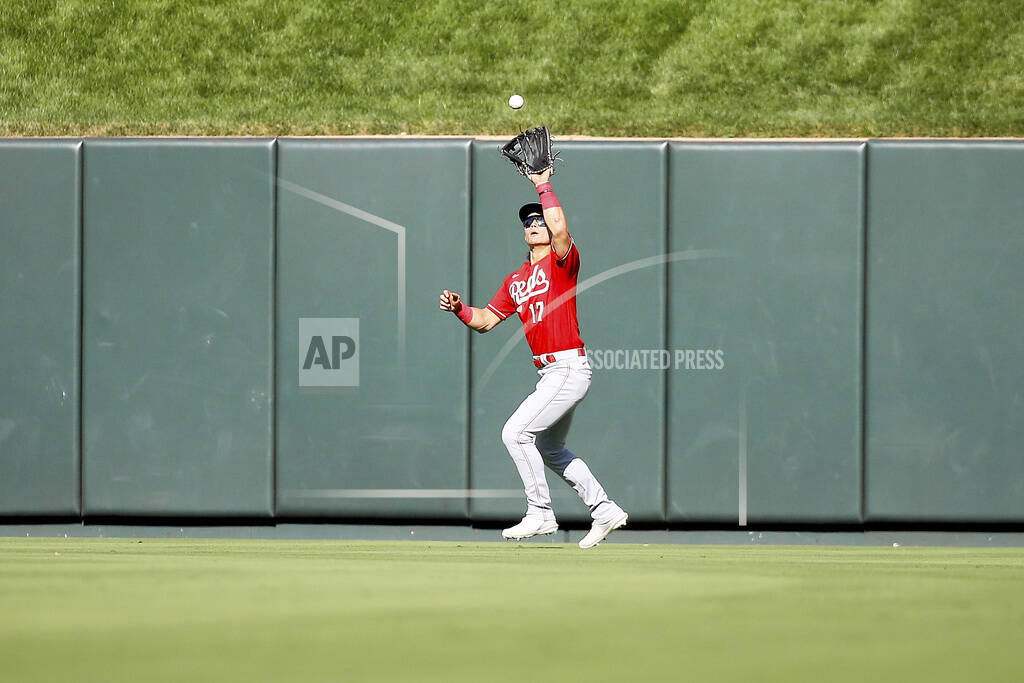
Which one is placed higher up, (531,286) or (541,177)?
(541,177)

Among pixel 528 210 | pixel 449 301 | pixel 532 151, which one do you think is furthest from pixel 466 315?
pixel 532 151

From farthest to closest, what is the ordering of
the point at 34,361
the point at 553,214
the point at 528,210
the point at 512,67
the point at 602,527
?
1. the point at 512,67
2. the point at 34,361
3. the point at 528,210
4. the point at 602,527
5. the point at 553,214

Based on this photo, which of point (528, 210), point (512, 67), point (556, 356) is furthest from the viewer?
point (512, 67)

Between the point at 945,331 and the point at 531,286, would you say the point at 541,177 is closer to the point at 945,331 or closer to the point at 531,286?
the point at 531,286

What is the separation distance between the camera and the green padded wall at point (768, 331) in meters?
6.62

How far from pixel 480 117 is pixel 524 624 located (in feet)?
15.9

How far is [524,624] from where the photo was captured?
3.49 m

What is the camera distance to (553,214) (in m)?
5.87

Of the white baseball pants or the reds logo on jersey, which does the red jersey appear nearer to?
the reds logo on jersey

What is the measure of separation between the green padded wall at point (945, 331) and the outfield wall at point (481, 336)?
0.02 m

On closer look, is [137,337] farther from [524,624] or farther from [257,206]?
[524,624]

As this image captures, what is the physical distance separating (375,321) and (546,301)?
1.11 m

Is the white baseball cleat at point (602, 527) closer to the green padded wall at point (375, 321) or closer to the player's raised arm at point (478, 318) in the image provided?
the green padded wall at point (375, 321)

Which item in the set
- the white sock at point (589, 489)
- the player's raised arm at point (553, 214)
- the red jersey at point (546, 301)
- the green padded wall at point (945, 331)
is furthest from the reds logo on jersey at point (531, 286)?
the green padded wall at point (945, 331)
